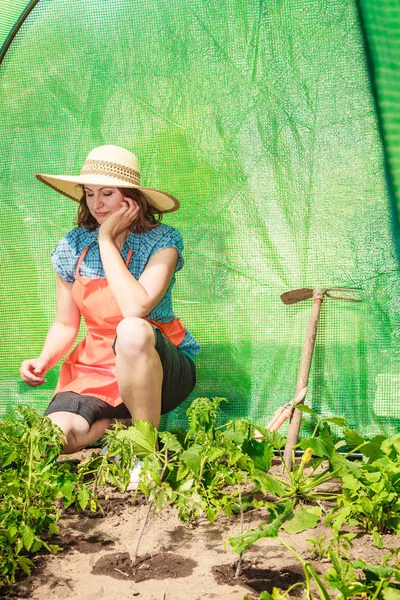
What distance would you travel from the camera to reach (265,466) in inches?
90.4

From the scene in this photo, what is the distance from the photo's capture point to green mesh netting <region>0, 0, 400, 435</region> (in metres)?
3.29

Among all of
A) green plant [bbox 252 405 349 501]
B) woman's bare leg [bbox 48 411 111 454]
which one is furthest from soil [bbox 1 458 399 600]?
woman's bare leg [bbox 48 411 111 454]

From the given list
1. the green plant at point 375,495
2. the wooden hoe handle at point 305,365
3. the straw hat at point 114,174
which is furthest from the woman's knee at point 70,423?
the green plant at point 375,495

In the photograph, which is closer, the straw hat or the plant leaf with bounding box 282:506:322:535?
the plant leaf with bounding box 282:506:322:535

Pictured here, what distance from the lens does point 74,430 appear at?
2.82 meters

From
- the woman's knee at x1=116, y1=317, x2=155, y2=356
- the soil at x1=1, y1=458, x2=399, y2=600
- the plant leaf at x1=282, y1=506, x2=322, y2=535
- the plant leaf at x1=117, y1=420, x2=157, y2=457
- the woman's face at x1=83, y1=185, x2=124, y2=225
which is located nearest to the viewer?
the soil at x1=1, y1=458, x2=399, y2=600

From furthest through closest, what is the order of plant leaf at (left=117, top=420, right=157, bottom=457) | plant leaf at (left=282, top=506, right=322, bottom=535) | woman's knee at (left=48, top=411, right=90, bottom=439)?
woman's knee at (left=48, top=411, right=90, bottom=439), plant leaf at (left=117, top=420, right=157, bottom=457), plant leaf at (left=282, top=506, right=322, bottom=535)

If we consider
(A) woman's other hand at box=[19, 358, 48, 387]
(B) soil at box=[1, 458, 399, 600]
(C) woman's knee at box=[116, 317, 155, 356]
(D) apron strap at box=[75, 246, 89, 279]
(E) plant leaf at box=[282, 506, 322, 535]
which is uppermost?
(D) apron strap at box=[75, 246, 89, 279]

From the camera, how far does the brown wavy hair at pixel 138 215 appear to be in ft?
9.95

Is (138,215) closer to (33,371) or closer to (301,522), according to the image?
(33,371)

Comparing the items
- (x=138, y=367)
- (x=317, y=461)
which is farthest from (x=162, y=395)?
(x=317, y=461)

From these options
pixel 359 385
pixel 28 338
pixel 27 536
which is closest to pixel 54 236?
pixel 28 338

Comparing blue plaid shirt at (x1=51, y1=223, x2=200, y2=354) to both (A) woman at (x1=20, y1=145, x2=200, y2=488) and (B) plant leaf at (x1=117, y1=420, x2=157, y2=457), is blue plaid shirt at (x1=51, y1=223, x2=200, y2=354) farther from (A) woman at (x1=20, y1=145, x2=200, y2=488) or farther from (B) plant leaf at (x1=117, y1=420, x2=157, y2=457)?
(B) plant leaf at (x1=117, y1=420, x2=157, y2=457)

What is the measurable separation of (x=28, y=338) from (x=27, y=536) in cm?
170
